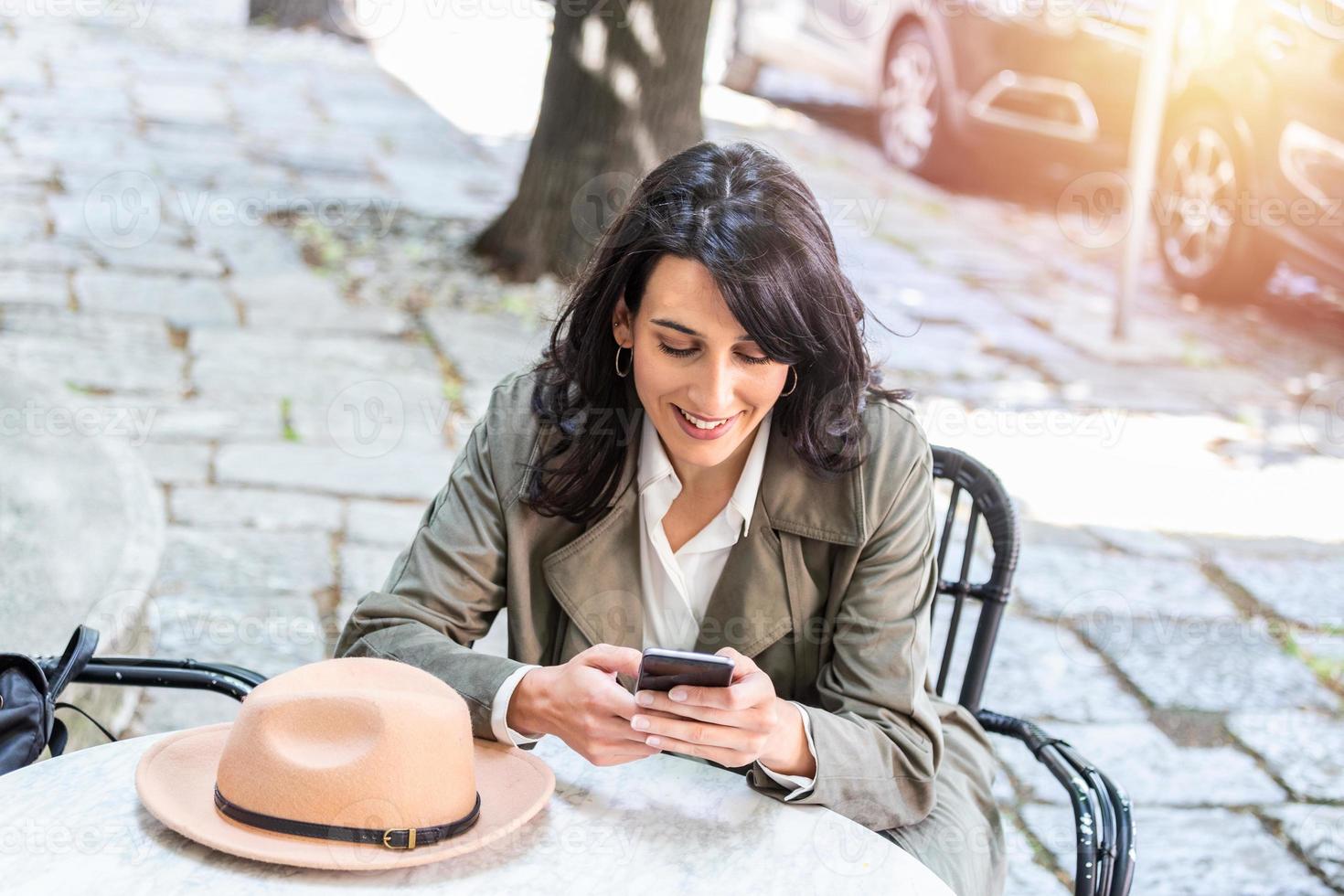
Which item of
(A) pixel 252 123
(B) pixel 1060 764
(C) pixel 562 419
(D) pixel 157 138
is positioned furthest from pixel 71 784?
(A) pixel 252 123

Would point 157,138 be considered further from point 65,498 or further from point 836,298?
point 836,298

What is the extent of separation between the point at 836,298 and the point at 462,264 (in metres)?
4.99

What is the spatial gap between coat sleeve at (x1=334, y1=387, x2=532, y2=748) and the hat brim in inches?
6.5

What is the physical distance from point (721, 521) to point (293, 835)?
87 cm

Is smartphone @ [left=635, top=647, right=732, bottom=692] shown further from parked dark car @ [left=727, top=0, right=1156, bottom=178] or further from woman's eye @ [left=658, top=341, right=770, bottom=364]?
parked dark car @ [left=727, top=0, right=1156, bottom=178]

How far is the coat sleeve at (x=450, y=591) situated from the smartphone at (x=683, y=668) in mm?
318

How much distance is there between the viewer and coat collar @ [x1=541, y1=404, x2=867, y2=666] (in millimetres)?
2180

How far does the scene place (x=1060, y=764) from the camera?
2.23 meters

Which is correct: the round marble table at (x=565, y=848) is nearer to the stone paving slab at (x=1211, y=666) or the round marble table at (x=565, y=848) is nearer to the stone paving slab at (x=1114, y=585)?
the stone paving slab at (x=1211, y=666)

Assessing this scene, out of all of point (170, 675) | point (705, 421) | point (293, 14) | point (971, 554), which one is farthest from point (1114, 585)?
point (293, 14)

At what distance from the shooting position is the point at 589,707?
180cm

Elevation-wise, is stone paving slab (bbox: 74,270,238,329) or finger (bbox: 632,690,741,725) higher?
finger (bbox: 632,690,741,725)

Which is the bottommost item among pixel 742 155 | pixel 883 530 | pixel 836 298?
pixel 883 530

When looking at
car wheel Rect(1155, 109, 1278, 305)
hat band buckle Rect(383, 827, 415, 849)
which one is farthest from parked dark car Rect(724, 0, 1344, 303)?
hat band buckle Rect(383, 827, 415, 849)
